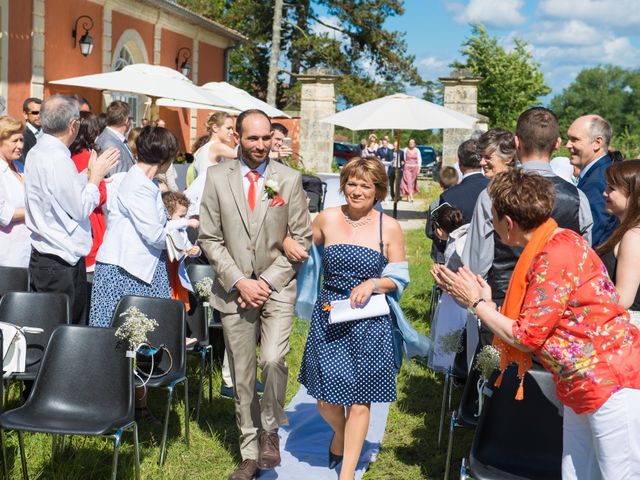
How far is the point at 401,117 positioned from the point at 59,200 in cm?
984

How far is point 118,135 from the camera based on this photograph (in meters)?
7.27

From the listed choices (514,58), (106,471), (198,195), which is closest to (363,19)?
(514,58)

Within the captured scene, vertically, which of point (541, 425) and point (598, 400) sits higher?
point (598, 400)

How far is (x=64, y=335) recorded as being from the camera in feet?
15.6

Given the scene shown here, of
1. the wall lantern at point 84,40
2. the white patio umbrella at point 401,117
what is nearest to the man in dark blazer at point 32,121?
the white patio umbrella at point 401,117

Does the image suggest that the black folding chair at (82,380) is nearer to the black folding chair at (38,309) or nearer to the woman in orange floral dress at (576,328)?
the black folding chair at (38,309)

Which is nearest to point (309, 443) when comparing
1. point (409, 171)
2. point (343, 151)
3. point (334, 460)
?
point (334, 460)

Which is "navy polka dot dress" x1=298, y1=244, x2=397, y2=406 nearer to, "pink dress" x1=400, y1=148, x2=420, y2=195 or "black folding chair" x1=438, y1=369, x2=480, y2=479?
"black folding chair" x1=438, y1=369, x2=480, y2=479

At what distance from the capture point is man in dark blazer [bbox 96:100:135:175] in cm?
713

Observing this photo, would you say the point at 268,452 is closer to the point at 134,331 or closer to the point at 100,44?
the point at 134,331

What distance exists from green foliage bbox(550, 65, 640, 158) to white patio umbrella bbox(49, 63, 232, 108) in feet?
320

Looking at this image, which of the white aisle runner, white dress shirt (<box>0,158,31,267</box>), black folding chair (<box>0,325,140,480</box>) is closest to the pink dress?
the white aisle runner

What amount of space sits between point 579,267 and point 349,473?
6.96ft

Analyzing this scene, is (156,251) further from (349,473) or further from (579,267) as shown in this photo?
(579,267)
